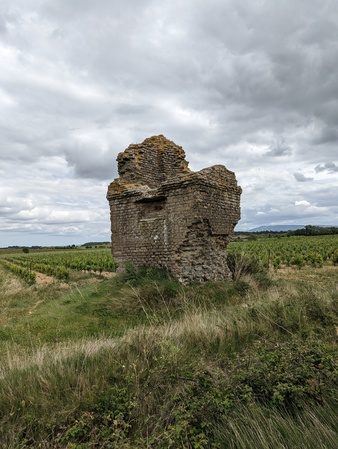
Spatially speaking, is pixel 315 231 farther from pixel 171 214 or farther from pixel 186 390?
pixel 186 390

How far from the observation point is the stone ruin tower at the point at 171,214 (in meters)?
8.73

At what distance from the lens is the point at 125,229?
33.7 ft

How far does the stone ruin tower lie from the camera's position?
8.73m

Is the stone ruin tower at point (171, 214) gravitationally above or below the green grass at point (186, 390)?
above

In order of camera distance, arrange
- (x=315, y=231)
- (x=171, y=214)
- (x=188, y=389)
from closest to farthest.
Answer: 1. (x=188, y=389)
2. (x=171, y=214)
3. (x=315, y=231)

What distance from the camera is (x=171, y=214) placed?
905 cm

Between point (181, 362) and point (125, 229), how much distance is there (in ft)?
23.3

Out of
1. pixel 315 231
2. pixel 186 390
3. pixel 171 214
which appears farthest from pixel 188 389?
pixel 315 231

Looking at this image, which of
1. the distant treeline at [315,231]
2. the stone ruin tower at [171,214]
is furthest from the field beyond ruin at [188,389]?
the distant treeline at [315,231]

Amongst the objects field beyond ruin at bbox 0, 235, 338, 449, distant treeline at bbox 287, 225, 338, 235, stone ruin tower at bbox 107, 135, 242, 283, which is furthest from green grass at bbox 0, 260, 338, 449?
distant treeline at bbox 287, 225, 338, 235

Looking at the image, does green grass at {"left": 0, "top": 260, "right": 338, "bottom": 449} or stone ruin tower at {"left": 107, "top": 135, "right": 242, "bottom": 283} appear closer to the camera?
green grass at {"left": 0, "top": 260, "right": 338, "bottom": 449}

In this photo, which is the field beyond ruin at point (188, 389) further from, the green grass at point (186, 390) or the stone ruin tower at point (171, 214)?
the stone ruin tower at point (171, 214)

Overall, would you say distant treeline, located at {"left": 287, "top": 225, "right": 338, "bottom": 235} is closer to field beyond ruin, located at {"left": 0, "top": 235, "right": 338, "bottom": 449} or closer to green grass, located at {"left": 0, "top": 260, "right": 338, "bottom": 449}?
field beyond ruin, located at {"left": 0, "top": 235, "right": 338, "bottom": 449}

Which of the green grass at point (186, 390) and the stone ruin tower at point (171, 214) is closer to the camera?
the green grass at point (186, 390)
